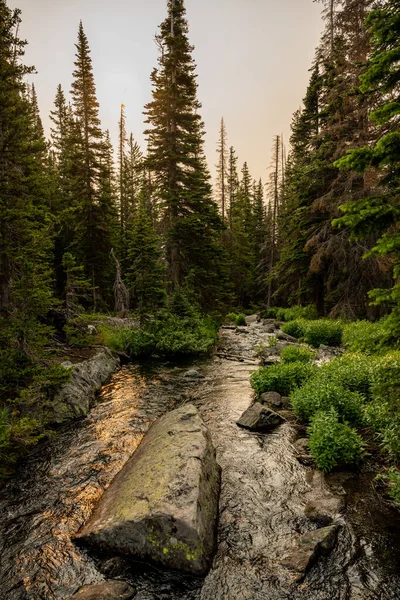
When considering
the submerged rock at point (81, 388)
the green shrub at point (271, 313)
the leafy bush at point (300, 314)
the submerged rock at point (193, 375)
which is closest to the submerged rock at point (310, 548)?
the submerged rock at point (81, 388)

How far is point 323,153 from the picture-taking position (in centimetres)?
1948

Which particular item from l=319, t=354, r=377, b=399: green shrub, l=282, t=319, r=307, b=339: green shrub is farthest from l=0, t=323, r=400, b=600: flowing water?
l=282, t=319, r=307, b=339: green shrub

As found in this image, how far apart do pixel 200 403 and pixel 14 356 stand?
5.50 meters

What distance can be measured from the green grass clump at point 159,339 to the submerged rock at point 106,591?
11469 mm

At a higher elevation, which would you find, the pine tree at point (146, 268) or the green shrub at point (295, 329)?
the pine tree at point (146, 268)

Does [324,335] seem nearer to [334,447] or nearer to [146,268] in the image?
[146,268]

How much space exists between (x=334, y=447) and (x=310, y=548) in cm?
210

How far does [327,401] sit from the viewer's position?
7.09 meters

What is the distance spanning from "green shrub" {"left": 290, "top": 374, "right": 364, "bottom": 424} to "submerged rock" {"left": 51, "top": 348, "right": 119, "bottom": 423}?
19.9 ft

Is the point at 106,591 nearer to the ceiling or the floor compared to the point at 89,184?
nearer to the floor

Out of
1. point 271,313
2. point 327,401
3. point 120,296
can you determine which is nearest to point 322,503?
point 327,401

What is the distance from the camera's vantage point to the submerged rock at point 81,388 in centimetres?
820

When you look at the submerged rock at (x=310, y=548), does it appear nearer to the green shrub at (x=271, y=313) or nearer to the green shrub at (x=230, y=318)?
the green shrub at (x=230, y=318)

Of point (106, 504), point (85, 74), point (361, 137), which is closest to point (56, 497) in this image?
point (106, 504)
